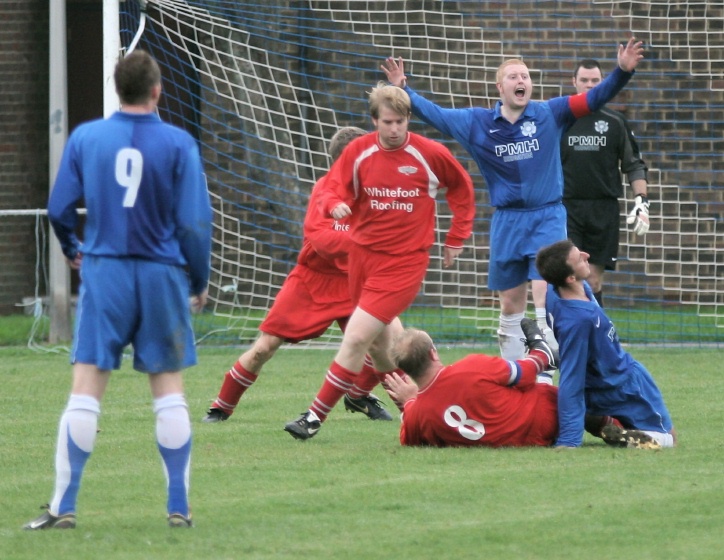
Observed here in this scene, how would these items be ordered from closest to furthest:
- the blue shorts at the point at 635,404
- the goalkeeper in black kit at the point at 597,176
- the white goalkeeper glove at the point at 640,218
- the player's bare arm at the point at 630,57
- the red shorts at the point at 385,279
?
the blue shorts at the point at 635,404
the red shorts at the point at 385,279
the player's bare arm at the point at 630,57
the white goalkeeper glove at the point at 640,218
the goalkeeper in black kit at the point at 597,176

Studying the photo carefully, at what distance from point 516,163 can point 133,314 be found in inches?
151

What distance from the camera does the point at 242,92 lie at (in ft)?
42.9

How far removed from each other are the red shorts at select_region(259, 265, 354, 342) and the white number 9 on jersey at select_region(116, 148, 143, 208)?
3.27m

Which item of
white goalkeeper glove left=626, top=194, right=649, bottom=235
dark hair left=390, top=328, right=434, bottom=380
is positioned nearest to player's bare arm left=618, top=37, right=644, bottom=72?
white goalkeeper glove left=626, top=194, right=649, bottom=235

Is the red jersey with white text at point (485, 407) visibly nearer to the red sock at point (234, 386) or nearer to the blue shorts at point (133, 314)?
the red sock at point (234, 386)

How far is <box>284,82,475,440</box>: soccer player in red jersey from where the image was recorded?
23.7ft

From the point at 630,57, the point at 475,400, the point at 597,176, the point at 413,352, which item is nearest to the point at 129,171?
the point at 413,352

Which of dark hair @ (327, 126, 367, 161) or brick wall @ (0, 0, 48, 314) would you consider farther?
brick wall @ (0, 0, 48, 314)

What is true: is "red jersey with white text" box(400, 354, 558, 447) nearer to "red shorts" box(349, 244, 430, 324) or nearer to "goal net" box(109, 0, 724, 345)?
"red shorts" box(349, 244, 430, 324)

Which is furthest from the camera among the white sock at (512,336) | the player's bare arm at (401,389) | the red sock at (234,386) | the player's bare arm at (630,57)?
the white sock at (512,336)

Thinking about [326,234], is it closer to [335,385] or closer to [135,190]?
[335,385]

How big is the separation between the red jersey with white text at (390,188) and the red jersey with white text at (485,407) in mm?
906

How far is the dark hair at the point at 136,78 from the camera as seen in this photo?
4898mm

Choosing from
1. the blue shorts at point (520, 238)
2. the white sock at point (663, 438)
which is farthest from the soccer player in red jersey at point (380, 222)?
the white sock at point (663, 438)
